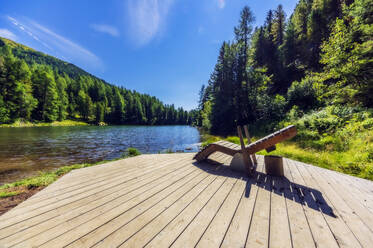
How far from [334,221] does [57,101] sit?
57762 millimetres

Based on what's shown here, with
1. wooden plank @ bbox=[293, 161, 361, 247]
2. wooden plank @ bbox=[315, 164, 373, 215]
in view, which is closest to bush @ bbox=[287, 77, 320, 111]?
wooden plank @ bbox=[315, 164, 373, 215]

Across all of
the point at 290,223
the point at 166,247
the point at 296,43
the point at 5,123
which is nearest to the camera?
the point at 166,247

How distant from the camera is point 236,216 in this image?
1921mm

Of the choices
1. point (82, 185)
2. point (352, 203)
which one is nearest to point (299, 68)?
point (352, 203)

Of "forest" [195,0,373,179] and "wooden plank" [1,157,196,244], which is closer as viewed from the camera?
"wooden plank" [1,157,196,244]

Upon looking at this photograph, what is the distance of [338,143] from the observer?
20.7 ft

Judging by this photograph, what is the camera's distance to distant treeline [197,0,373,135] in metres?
8.96

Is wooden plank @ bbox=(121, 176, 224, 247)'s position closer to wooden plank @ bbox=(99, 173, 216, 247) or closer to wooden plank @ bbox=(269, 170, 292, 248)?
wooden plank @ bbox=(99, 173, 216, 247)

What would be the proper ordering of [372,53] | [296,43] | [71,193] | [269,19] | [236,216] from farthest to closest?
[269,19], [296,43], [372,53], [71,193], [236,216]

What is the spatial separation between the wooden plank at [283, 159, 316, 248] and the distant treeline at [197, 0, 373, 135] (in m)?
10.8

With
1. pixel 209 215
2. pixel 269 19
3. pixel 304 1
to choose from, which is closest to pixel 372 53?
pixel 209 215

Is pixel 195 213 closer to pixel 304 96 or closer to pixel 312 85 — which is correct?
pixel 304 96

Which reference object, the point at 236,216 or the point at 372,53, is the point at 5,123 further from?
the point at 372,53

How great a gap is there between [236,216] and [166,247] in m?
1.07
